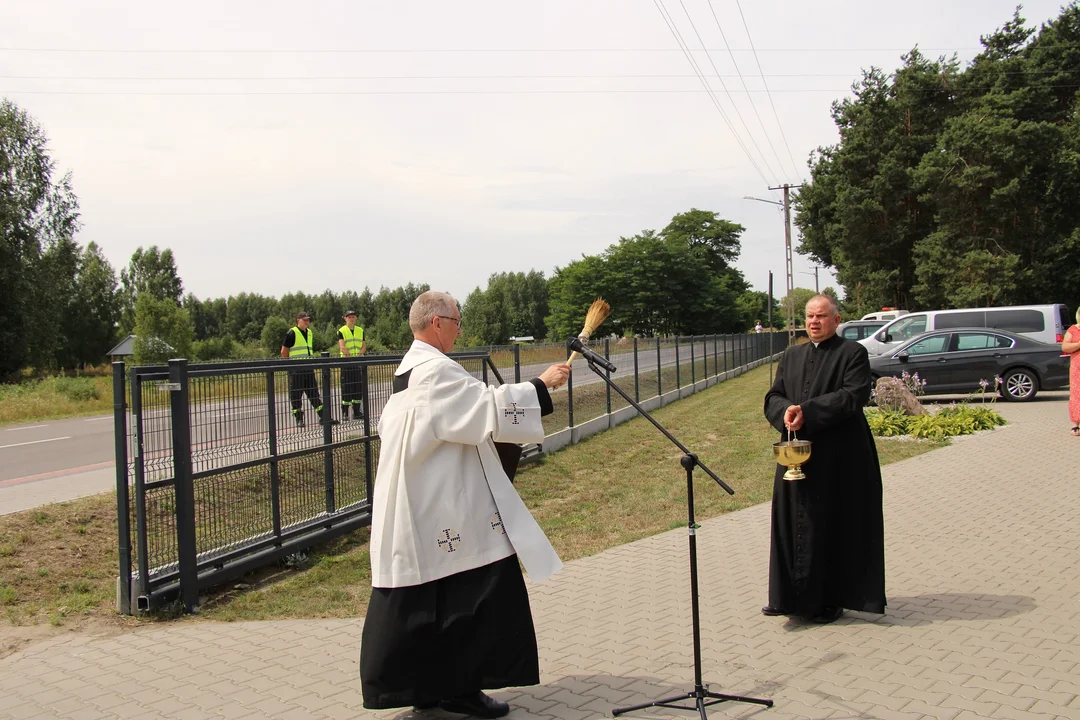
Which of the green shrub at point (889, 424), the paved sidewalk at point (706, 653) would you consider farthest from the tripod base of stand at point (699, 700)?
the green shrub at point (889, 424)

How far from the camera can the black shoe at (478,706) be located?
4082 mm

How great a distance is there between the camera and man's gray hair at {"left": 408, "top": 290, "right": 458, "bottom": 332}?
3.91 metres

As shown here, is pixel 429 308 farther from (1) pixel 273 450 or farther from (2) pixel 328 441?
(2) pixel 328 441

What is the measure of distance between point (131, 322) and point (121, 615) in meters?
74.8

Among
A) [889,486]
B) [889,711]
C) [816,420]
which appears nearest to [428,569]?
[889,711]

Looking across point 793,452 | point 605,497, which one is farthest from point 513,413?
point 605,497

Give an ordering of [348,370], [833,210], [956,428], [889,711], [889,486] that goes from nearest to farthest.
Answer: [889,711]
[348,370]
[889,486]
[956,428]
[833,210]

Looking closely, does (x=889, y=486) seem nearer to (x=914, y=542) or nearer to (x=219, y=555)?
(x=914, y=542)

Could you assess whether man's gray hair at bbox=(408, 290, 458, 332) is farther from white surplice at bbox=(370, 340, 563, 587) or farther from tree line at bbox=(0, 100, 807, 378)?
tree line at bbox=(0, 100, 807, 378)

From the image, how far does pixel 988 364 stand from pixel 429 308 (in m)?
18.0

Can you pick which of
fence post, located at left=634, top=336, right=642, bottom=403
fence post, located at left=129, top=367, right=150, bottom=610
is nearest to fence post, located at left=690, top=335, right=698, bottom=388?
fence post, located at left=634, top=336, right=642, bottom=403

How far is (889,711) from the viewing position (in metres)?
4.04

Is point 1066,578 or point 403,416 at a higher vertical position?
point 403,416

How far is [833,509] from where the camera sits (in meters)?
5.32
